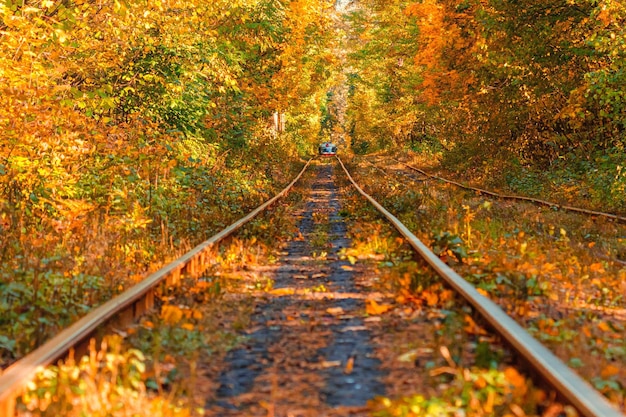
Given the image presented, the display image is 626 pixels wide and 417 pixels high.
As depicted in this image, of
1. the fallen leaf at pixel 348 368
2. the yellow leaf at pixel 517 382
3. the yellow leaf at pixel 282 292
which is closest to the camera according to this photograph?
the yellow leaf at pixel 517 382

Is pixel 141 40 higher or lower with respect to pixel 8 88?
higher

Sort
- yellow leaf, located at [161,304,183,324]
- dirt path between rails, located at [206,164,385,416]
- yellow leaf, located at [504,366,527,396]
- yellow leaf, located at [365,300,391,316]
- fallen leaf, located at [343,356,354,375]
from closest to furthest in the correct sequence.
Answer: yellow leaf, located at [504,366,527,396], dirt path between rails, located at [206,164,385,416], fallen leaf, located at [343,356,354,375], yellow leaf, located at [161,304,183,324], yellow leaf, located at [365,300,391,316]

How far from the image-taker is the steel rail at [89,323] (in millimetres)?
3516

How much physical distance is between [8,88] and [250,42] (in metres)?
13.3

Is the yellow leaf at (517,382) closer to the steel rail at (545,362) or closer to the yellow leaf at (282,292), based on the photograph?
the steel rail at (545,362)

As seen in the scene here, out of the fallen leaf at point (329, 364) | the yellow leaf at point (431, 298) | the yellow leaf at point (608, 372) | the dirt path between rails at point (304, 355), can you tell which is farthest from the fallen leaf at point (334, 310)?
the yellow leaf at point (608, 372)

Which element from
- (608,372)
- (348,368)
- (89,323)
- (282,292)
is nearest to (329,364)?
(348,368)

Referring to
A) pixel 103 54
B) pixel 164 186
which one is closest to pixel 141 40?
pixel 103 54

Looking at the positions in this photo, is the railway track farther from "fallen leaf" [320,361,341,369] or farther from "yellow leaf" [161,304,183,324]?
"yellow leaf" [161,304,183,324]

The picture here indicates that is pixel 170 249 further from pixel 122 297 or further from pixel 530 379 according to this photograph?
pixel 530 379

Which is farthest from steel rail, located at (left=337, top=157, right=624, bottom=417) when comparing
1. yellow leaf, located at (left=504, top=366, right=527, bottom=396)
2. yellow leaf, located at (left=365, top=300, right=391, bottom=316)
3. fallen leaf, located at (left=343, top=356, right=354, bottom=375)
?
fallen leaf, located at (left=343, top=356, right=354, bottom=375)

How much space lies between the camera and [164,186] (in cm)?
1343

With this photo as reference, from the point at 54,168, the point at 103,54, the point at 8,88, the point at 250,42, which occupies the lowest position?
the point at 54,168

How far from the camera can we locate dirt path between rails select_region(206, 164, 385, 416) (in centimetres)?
406
